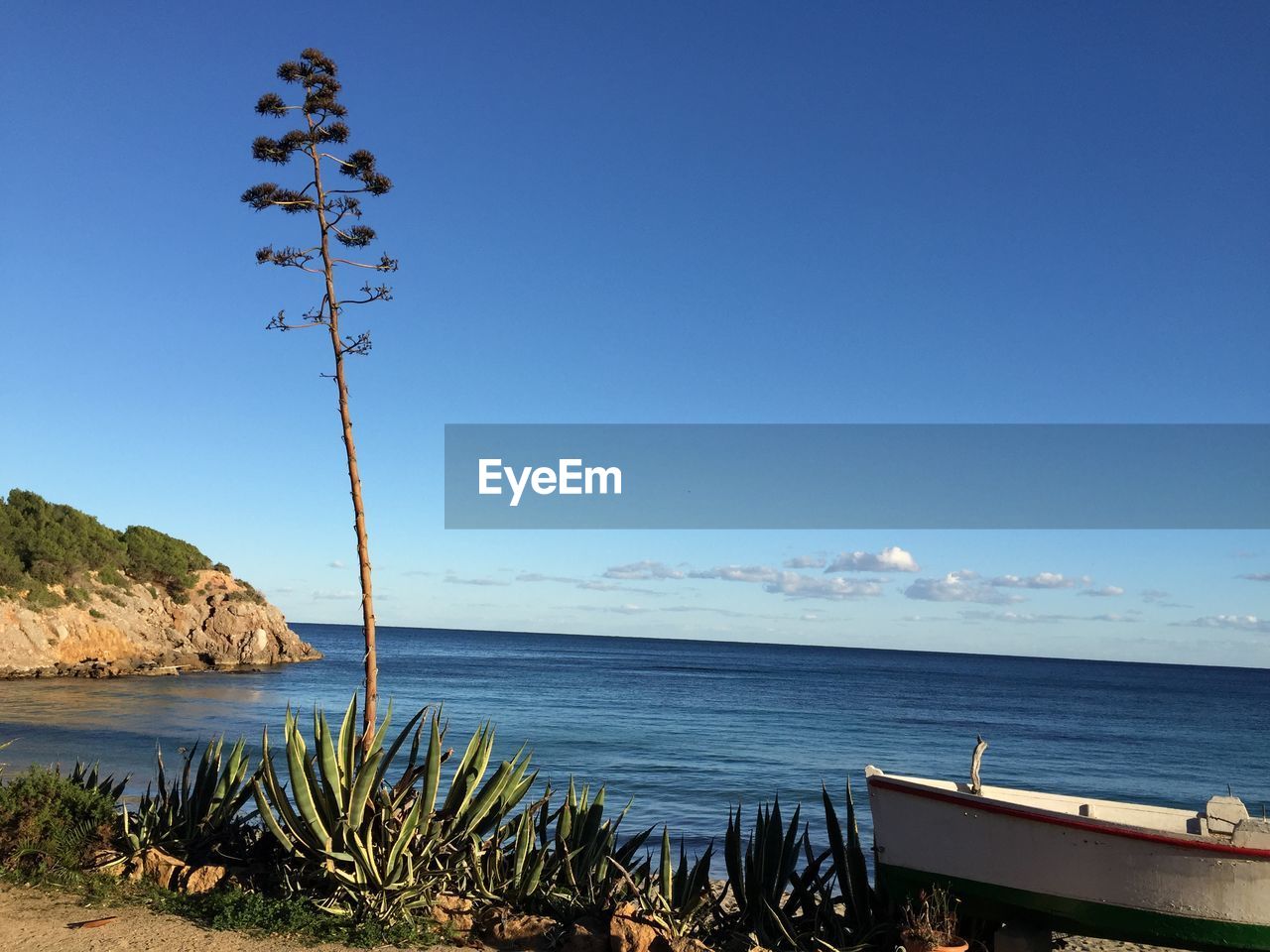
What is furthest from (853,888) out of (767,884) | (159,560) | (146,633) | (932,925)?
(159,560)

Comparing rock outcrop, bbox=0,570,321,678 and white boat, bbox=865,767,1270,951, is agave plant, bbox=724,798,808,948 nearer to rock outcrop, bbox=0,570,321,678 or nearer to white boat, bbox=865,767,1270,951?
white boat, bbox=865,767,1270,951

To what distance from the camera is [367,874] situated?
22.4ft

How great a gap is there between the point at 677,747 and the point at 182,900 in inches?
1072

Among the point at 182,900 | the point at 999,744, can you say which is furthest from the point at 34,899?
the point at 999,744

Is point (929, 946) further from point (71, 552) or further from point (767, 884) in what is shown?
point (71, 552)

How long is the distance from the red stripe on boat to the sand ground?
3349mm

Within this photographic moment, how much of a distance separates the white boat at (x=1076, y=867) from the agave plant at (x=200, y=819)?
5175 millimetres

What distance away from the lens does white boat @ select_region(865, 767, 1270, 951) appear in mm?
6160

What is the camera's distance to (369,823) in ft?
22.6

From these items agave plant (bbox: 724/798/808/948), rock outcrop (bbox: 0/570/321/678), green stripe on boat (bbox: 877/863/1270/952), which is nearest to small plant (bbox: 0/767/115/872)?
agave plant (bbox: 724/798/808/948)

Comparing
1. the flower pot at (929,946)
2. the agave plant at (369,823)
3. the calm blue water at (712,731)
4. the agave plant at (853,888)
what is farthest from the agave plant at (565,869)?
the calm blue water at (712,731)

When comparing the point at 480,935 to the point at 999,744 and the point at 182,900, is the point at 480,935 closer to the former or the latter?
the point at 182,900

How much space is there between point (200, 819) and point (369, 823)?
210 centimetres

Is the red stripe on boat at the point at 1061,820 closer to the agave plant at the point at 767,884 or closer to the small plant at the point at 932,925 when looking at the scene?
the small plant at the point at 932,925
